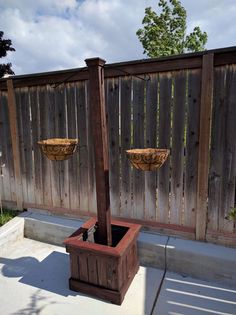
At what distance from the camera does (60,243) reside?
2.49 meters

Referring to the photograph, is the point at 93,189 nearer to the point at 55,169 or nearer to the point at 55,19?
the point at 55,169

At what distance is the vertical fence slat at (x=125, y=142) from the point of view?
2.12 m

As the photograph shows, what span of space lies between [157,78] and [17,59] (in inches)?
333

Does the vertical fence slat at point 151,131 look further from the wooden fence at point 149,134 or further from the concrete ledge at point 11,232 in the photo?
the concrete ledge at point 11,232

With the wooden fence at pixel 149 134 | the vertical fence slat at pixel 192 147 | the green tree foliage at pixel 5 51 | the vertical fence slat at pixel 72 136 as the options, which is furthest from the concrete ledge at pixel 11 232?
the green tree foliage at pixel 5 51

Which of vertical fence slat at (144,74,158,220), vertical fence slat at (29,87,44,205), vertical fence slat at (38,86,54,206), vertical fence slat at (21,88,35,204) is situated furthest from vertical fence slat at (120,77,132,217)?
vertical fence slat at (21,88,35,204)

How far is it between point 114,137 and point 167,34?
25.6 ft

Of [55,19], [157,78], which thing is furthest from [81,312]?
[55,19]

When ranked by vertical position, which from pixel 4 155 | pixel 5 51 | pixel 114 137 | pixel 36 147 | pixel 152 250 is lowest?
pixel 152 250

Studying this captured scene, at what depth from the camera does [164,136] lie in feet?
6.64

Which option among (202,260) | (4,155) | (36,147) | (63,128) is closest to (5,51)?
(4,155)

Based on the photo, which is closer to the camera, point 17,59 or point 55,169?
point 55,169

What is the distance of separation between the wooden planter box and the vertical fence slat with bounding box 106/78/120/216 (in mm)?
526

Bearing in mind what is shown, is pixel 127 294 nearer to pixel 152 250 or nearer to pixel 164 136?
pixel 152 250
